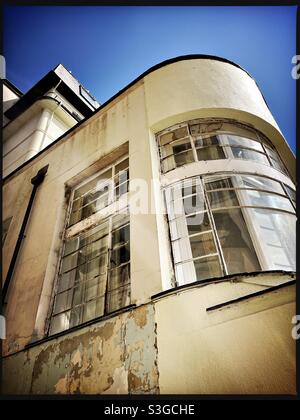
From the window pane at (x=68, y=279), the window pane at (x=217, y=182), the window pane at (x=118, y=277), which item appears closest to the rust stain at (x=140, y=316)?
the window pane at (x=118, y=277)

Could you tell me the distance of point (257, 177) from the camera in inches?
152

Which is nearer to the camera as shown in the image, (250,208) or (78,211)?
(250,208)

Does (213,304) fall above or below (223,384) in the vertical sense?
above

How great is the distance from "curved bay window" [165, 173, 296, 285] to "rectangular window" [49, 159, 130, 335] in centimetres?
85

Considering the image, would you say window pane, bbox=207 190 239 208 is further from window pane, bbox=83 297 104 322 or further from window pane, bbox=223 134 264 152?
window pane, bbox=83 297 104 322

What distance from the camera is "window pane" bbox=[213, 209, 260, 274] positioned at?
10.4 ft

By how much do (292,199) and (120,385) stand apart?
3.02m

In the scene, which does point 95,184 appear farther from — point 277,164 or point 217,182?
point 277,164

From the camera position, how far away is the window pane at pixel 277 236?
10.0 feet

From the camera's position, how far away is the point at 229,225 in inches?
137
